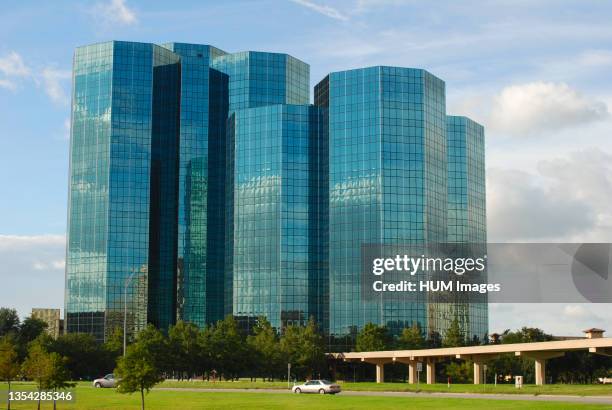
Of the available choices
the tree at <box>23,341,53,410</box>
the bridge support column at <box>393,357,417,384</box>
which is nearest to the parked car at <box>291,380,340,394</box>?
the tree at <box>23,341,53,410</box>

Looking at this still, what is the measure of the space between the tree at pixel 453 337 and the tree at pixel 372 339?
1076 centimetres

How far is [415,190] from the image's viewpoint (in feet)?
592

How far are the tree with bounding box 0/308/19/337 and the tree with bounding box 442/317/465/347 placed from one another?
81502 mm

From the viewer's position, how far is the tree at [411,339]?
165750 mm

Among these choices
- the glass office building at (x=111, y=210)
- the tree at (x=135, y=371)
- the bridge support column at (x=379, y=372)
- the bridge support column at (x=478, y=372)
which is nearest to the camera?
the tree at (x=135, y=371)

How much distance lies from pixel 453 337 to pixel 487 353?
39.3 m

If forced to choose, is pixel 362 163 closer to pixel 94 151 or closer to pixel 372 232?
pixel 372 232

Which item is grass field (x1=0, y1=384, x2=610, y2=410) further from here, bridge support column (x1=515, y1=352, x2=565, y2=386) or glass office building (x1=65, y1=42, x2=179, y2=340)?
glass office building (x1=65, y1=42, x2=179, y2=340)

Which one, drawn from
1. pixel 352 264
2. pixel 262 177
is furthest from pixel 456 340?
pixel 262 177

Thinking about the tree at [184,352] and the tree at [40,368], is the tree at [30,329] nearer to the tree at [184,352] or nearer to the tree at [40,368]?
the tree at [184,352]

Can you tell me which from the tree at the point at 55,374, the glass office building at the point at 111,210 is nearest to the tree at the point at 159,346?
the glass office building at the point at 111,210

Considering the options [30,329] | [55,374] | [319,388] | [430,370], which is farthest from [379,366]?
[55,374]

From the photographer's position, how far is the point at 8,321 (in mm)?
178500

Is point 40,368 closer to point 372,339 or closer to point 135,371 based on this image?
point 135,371
